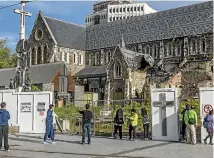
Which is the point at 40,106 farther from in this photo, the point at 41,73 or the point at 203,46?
the point at 41,73

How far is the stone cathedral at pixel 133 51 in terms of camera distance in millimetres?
50975

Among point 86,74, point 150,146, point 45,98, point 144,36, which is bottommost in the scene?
point 150,146

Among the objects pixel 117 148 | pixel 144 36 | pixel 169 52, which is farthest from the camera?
pixel 144 36

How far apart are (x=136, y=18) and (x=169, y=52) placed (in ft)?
38.2

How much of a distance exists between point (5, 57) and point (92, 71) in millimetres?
23946

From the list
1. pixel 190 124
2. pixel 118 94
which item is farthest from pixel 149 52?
pixel 190 124

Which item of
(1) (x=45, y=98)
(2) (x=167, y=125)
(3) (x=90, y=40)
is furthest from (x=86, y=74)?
(2) (x=167, y=125)

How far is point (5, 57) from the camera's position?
77.0 metres

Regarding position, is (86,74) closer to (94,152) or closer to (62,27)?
(62,27)

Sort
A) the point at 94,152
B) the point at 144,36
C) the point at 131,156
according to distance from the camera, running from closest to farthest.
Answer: the point at 131,156, the point at 94,152, the point at 144,36

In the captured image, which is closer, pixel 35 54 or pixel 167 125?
pixel 167 125

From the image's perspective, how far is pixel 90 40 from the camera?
69.6 metres

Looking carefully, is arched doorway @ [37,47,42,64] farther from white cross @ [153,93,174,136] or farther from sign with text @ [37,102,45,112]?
white cross @ [153,93,174,136]

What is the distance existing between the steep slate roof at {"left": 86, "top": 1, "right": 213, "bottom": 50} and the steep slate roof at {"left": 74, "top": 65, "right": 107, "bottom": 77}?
14.7ft
